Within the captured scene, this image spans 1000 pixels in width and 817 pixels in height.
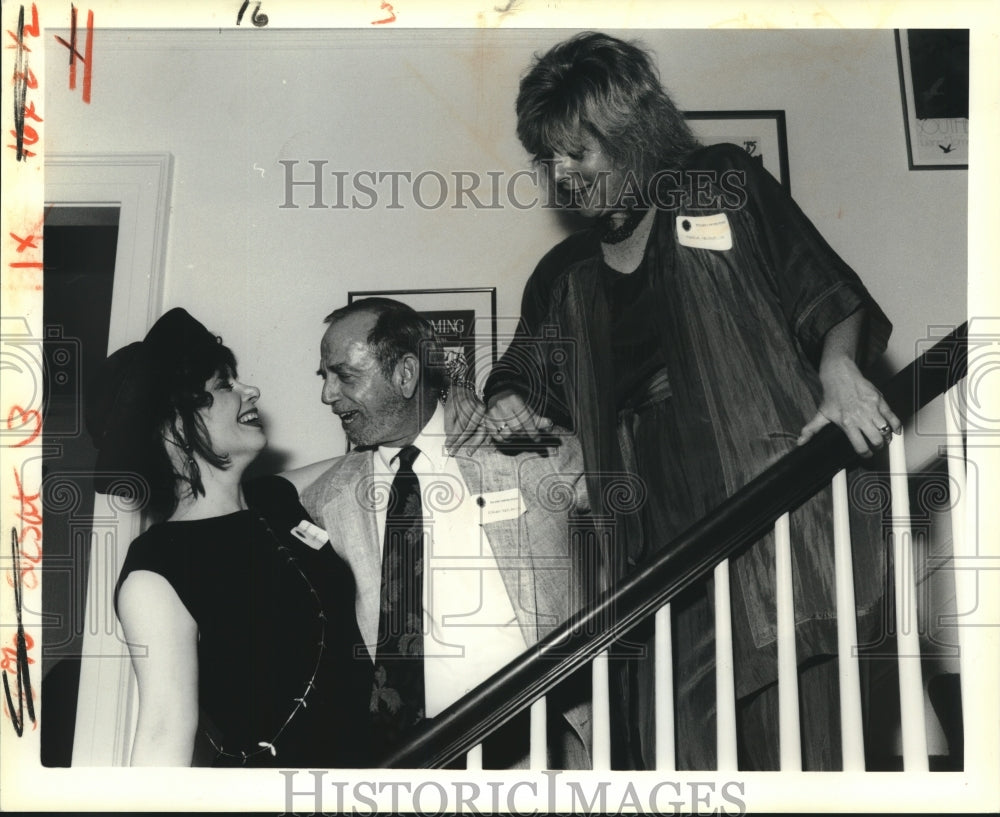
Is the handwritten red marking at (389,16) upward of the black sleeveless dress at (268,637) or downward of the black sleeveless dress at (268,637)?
upward

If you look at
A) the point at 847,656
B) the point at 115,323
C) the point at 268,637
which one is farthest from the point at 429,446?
the point at 847,656

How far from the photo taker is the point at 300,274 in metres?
2.61

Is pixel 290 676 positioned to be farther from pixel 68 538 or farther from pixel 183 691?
pixel 68 538

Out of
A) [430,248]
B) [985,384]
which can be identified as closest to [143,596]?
[430,248]

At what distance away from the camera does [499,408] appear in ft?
8.30

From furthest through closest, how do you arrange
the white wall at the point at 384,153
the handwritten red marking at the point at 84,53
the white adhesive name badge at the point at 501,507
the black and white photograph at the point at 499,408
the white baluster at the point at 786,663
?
the handwritten red marking at the point at 84,53, the white wall at the point at 384,153, the white adhesive name badge at the point at 501,507, the black and white photograph at the point at 499,408, the white baluster at the point at 786,663

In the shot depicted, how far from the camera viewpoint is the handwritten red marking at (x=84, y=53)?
269cm

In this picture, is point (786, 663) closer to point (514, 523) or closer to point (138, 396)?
point (514, 523)

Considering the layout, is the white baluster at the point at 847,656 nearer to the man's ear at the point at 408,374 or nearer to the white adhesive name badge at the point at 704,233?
the white adhesive name badge at the point at 704,233

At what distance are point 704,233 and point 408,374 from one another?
0.76m

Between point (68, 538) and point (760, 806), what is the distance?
1.63 meters

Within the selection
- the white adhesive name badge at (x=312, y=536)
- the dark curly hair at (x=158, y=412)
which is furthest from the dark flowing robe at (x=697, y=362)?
the dark curly hair at (x=158, y=412)

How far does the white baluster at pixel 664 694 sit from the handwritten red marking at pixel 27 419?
146 cm

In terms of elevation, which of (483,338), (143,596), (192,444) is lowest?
(143,596)
